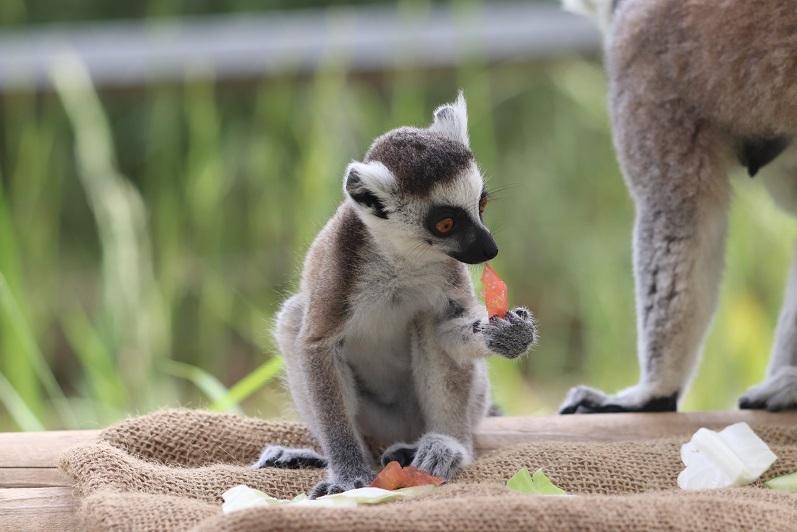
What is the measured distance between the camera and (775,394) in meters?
3.31

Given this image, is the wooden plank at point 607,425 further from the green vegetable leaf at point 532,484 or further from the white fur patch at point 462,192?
the white fur patch at point 462,192

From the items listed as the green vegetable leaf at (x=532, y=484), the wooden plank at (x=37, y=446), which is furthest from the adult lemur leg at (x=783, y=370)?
the wooden plank at (x=37, y=446)

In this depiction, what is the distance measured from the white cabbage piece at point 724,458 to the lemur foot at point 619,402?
544 mm

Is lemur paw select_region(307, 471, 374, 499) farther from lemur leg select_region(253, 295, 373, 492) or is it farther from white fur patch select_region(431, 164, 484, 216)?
white fur patch select_region(431, 164, 484, 216)

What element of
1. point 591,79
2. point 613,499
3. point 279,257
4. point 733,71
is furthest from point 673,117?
point 279,257

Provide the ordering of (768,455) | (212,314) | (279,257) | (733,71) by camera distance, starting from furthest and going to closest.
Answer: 1. (279,257)
2. (212,314)
3. (733,71)
4. (768,455)

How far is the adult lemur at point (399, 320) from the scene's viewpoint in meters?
2.47

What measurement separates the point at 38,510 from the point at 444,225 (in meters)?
1.10

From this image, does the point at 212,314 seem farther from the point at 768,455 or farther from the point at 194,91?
the point at 768,455

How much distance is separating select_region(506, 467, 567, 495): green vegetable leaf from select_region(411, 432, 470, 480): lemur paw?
16 cm

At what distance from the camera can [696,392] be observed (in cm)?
482

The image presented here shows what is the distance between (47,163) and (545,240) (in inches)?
113

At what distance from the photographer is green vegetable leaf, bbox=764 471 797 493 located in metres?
2.58

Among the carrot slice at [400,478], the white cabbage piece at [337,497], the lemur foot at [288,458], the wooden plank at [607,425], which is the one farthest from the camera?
the wooden plank at [607,425]
